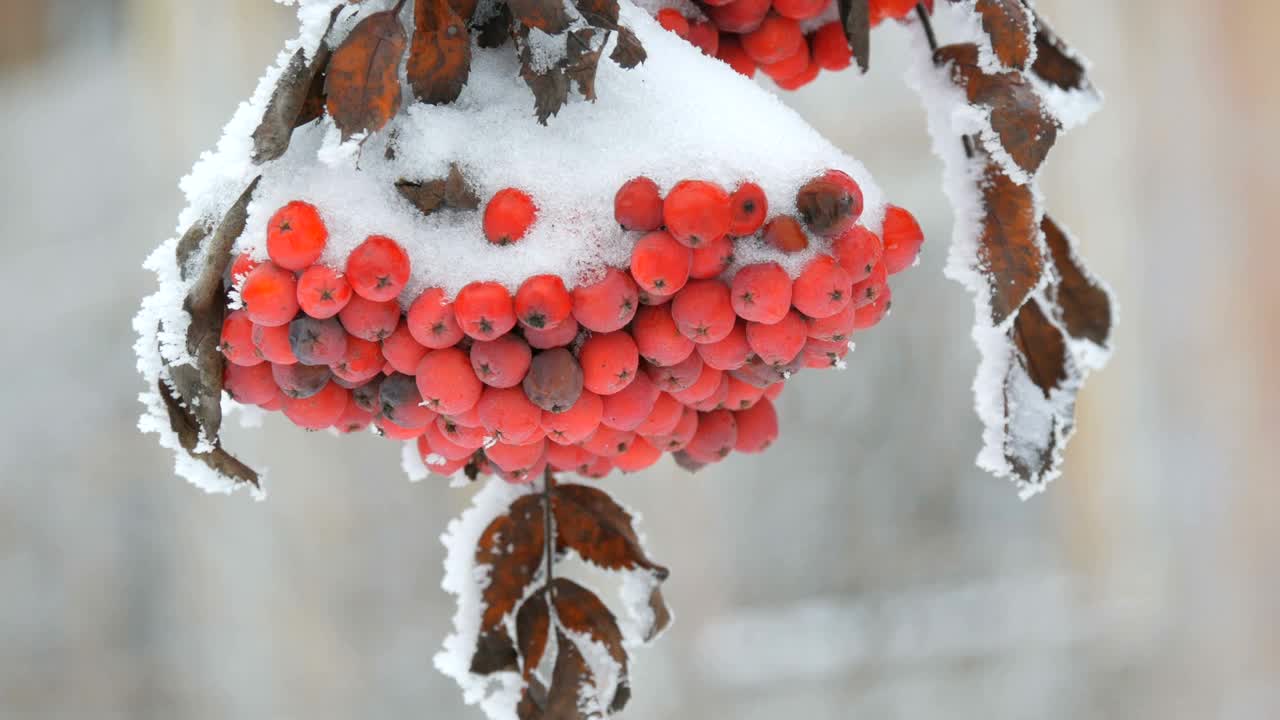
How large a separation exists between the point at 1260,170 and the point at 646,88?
2.03 metres

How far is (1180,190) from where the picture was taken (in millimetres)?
2107

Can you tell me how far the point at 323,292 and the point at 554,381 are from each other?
11cm

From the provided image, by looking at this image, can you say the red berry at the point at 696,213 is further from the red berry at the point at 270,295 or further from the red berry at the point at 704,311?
the red berry at the point at 270,295

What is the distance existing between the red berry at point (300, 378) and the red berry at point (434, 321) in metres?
0.06

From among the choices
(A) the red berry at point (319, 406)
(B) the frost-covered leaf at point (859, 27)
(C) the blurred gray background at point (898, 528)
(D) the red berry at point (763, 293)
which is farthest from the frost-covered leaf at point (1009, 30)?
(C) the blurred gray background at point (898, 528)

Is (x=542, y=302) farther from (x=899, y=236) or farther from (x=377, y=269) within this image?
(x=899, y=236)

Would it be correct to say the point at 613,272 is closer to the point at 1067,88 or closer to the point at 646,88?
the point at 646,88

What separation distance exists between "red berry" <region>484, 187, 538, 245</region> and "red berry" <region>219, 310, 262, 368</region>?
121 mm

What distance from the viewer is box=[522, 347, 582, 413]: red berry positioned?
0.49 m

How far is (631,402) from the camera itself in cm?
52

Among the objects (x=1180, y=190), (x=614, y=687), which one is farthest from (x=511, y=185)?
(x=1180, y=190)

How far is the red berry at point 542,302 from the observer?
1.53ft

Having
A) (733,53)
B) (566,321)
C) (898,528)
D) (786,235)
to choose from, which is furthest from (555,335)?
(898,528)

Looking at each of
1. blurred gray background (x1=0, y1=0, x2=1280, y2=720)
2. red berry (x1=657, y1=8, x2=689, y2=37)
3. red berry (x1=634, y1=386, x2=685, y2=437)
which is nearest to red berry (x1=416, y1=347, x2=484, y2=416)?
red berry (x1=634, y1=386, x2=685, y2=437)
